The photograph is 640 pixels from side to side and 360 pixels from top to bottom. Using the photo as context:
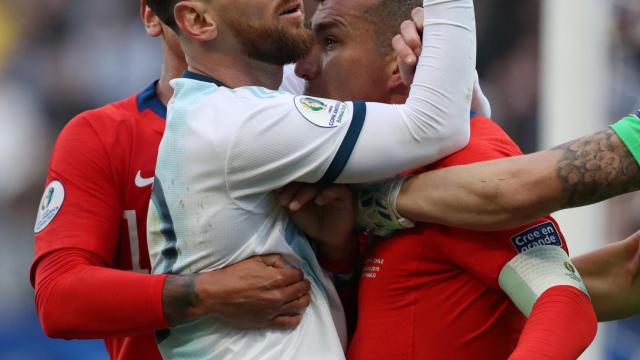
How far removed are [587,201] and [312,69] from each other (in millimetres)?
810

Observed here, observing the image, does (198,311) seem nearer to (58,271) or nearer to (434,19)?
(58,271)

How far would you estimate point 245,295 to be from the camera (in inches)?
106

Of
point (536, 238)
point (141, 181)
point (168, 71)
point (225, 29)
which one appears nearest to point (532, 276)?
point (536, 238)

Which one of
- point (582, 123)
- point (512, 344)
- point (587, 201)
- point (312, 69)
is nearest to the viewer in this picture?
point (587, 201)

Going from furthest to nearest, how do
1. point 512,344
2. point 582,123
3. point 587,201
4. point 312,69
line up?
point 582,123
point 312,69
point 512,344
point 587,201

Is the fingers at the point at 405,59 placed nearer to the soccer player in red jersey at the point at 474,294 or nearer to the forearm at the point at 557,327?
the soccer player in red jersey at the point at 474,294

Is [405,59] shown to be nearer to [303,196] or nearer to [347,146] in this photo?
[347,146]

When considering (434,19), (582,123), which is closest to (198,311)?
(434,19)

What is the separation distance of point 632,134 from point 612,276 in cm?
71

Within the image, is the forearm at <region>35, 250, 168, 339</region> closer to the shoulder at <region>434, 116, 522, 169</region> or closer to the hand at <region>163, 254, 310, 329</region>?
the hand at <region>163, 254, 310, 329</region>

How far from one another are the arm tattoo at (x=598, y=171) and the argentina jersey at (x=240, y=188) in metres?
0.45

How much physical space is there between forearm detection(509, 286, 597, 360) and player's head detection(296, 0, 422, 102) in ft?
2.18

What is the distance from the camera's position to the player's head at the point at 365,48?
9.72 feet

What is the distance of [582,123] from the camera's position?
5.46 metres
